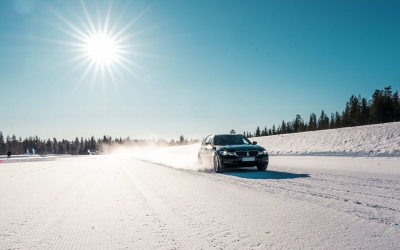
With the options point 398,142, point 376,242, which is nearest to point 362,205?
point 376,242

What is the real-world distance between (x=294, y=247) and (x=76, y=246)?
220 centimetres

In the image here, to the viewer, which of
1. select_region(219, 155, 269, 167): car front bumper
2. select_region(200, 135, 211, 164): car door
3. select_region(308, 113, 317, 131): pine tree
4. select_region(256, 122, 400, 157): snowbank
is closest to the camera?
select_region(219, 155, 269, 167): car front bumper

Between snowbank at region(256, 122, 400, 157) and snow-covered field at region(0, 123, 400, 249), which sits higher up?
snowbank at region(256, 122, 400, 157)

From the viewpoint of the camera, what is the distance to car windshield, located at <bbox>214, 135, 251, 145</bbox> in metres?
12.8

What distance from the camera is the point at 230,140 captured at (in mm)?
13039

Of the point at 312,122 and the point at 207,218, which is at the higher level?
the point at 312,122

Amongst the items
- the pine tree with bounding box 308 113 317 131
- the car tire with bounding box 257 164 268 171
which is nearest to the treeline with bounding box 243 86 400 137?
the pine tree with bounding box 308 113 317 131

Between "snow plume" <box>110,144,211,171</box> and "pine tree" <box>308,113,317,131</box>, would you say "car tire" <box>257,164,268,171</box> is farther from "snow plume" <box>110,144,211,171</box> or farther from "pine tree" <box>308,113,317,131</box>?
"pine tree" <box>308,113,317,131</box>

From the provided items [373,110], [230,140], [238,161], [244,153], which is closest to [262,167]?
[244,153]

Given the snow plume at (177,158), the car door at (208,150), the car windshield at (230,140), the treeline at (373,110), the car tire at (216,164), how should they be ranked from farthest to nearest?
the treeline at (373,110), the snow plume at (177,158), the car windshield at (230,140), the car door at (208,150), the car tire at (216,164)

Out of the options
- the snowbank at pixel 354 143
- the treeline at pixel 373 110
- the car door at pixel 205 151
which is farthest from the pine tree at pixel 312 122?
the car door at pixel 205 151

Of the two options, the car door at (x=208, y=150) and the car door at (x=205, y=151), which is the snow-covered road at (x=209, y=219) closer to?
the car door at (x=208, y=150)

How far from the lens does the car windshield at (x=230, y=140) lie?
503 inches

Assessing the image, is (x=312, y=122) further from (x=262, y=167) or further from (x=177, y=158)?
(x=262, y=167)
